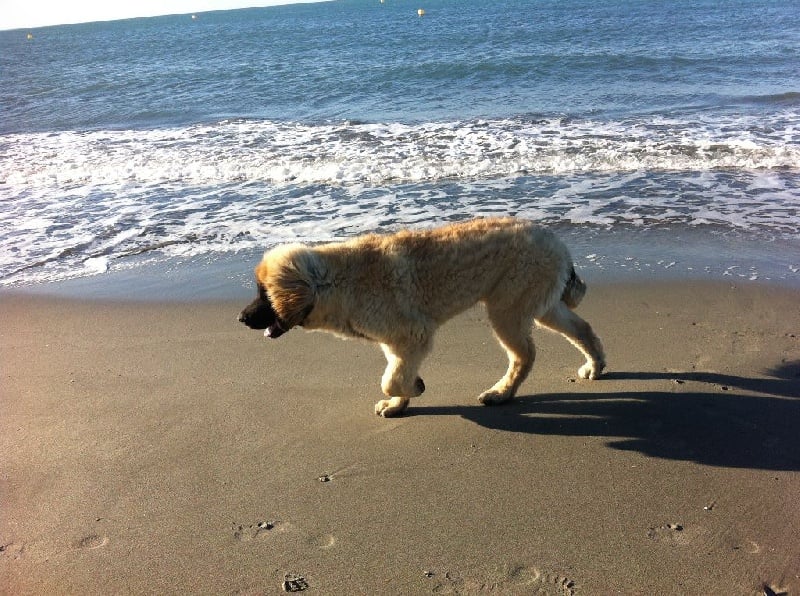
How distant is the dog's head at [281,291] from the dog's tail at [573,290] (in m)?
1.96

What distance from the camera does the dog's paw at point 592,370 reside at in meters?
5.14

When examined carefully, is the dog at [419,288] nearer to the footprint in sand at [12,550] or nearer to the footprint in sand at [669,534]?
the footprint in sand at [669,534]

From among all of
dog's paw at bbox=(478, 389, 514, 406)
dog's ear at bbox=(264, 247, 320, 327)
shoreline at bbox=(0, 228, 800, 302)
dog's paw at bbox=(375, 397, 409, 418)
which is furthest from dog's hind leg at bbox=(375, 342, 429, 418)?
shoreline at bbox=(0, 228, 800, 302)

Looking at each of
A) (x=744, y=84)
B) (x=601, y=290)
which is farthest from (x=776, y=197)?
(x=744, y=84)

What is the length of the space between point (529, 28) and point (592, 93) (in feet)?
72.2

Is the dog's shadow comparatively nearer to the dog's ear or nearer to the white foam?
the dog's ear

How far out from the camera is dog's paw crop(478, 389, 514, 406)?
488 centimetres

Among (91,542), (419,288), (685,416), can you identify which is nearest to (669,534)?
(685,416)

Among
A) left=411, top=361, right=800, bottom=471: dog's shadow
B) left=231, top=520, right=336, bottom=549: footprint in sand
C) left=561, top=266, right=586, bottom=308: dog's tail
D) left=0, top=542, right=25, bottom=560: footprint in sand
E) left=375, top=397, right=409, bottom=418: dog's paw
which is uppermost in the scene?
left=561, top=266, right=586, bottom=308: dog's tail

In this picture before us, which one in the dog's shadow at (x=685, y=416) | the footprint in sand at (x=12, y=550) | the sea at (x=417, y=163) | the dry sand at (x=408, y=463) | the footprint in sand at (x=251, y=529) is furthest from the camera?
the sea at (x=417, y=163)

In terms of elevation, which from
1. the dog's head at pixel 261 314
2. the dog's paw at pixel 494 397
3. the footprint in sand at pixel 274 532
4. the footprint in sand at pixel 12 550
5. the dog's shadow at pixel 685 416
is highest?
the dog's head at pixel 261 314

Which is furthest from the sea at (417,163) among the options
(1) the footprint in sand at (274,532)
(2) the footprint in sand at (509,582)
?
(2) the footprint in sand at (509,582)

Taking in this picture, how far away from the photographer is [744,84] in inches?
700

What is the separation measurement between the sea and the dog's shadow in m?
2.21
